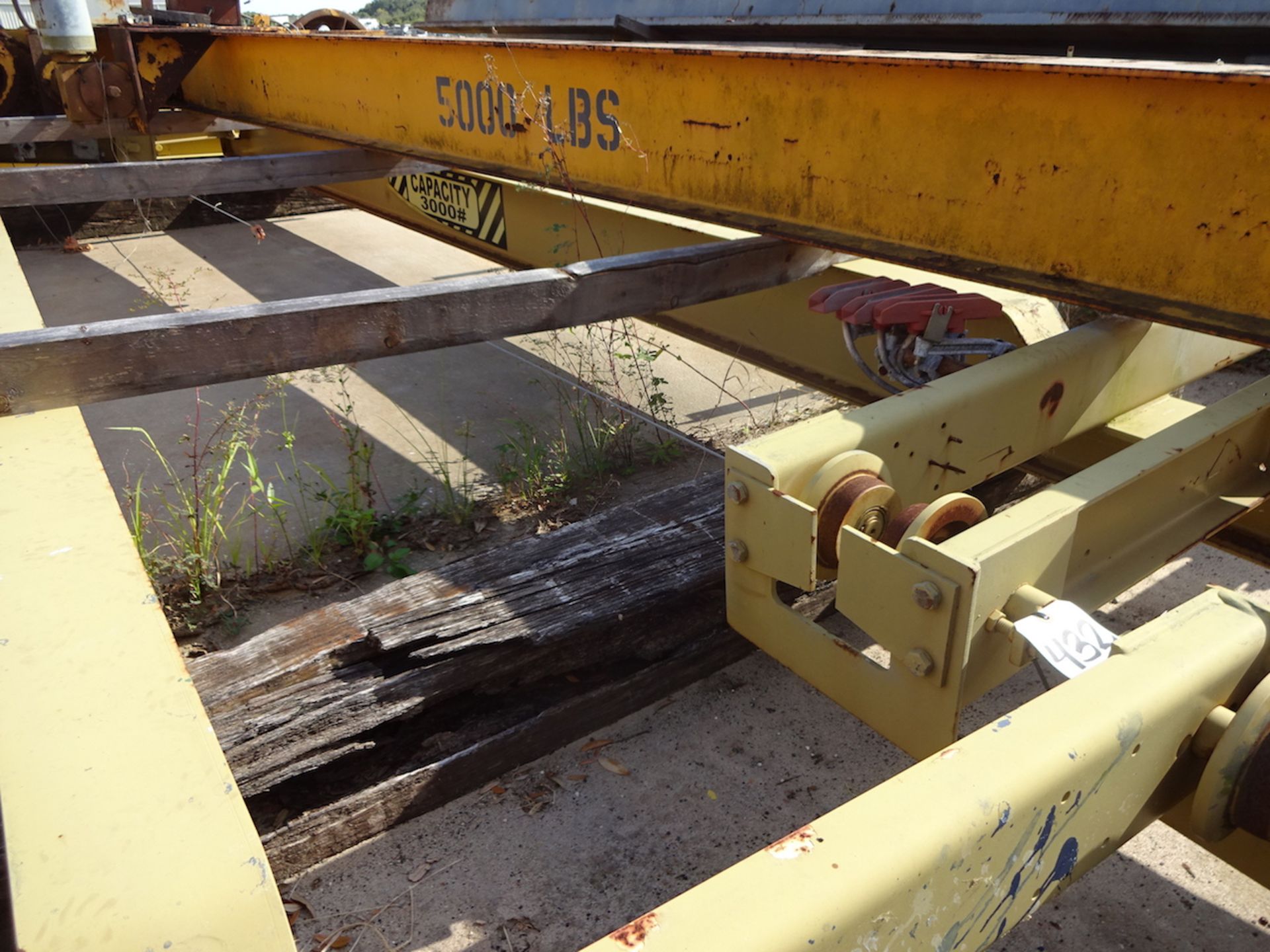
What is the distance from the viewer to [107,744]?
1.05 m

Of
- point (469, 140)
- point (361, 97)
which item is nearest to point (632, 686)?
point (469, 140)

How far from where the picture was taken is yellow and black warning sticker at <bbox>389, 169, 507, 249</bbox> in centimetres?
403

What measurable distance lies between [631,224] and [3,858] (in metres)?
2.88

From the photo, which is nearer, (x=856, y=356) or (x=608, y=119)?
(x=856, y=356)

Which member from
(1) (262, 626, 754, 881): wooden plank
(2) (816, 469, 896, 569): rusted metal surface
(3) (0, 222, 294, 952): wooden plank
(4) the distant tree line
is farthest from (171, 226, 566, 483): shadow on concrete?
(4) the distant tree line

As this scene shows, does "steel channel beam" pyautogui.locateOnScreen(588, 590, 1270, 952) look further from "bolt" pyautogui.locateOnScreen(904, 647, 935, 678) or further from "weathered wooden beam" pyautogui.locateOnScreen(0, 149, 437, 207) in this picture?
"weathered wooden beam" pyautogui.locateOnScreen(0, 149, 437, 207)

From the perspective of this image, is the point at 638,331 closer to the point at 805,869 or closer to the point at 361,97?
the point at 361,97

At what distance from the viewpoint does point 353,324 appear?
216 centimetres

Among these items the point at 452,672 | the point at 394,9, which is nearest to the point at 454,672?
the point at 452,672

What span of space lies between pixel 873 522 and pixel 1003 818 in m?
0.75

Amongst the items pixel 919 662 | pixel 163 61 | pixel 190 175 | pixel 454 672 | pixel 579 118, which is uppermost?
pixel 163 61

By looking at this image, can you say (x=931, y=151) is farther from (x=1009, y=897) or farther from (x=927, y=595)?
(x=1009, y=897)

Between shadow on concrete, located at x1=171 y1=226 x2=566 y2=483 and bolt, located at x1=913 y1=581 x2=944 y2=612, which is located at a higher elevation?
bolt, located at x1=913 y1=581 x2=944 y2=612

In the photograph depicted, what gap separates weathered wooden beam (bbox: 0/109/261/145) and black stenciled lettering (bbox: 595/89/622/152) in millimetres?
2712
